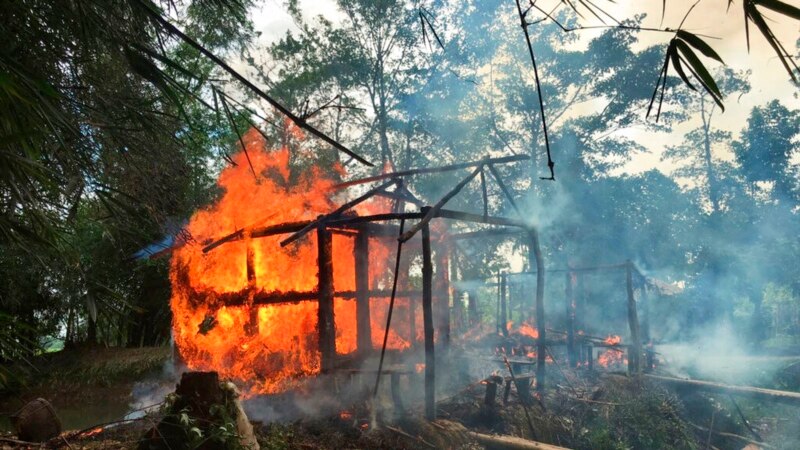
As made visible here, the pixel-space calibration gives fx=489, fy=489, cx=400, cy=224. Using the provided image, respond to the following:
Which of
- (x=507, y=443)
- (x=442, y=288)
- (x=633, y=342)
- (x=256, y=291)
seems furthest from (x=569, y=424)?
(x=256, y=291)

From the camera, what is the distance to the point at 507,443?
26.3 ft

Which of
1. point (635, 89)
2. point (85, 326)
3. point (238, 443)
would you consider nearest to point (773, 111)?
point (635, 89)

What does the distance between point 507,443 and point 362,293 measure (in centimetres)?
438

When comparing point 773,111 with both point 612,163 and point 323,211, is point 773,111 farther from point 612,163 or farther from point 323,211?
point 323,211

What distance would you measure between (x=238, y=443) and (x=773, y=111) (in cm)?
3567

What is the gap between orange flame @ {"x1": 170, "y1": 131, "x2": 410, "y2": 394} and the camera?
448 inches

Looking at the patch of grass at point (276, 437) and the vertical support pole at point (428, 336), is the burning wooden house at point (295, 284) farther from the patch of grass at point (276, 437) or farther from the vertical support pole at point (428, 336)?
the patch of grass at point (276, 437)

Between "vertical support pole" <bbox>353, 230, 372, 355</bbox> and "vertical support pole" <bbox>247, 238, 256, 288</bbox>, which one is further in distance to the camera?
"vertical support pole" <bbox>247, 238, 256, 288</bbox>

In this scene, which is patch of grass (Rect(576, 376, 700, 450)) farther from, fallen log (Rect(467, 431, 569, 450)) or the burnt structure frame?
fallen log (Rect(467, 431, 569, 450))

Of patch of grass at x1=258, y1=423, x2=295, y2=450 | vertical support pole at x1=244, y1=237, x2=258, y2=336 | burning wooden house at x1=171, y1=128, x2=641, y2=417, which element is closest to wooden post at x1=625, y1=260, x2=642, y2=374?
burning wooden house at x1=171, y1=128, x2=641, y2=417

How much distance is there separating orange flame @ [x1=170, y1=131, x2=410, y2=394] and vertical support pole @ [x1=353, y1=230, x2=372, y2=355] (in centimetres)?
113

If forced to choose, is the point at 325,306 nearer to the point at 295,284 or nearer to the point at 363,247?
the point at 363,247

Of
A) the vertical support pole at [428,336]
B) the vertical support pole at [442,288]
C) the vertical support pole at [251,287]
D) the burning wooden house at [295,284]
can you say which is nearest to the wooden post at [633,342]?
the burning wooden house at [295,284]

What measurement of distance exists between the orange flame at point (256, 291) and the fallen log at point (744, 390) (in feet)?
22.3
